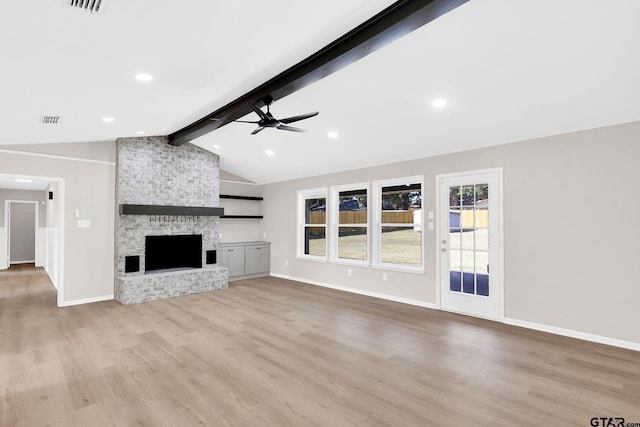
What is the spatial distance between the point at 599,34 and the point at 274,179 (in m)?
6.54

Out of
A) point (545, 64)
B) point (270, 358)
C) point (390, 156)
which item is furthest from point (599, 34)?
point (270, 358)

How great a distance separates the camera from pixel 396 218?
5840 mm

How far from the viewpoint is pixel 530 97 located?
334 centimetres

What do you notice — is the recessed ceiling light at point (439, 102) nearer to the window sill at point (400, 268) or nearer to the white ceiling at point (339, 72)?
the white ceiling at point (339, 72)

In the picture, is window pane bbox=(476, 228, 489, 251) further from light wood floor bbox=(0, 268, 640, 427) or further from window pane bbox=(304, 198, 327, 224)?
window pane bbox=(304, 198, 327, 224)

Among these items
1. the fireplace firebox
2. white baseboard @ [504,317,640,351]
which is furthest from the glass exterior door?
the fireplace firebox

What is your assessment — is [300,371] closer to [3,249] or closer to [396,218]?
[396,218]

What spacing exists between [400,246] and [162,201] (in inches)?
194

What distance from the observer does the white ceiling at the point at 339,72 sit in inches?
84.3

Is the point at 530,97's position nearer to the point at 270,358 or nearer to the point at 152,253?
the point at 270,358

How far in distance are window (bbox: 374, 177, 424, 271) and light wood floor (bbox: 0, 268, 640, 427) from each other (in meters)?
1.38

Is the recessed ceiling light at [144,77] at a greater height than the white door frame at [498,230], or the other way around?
Answer: the recessed ceiling light at [144,77]

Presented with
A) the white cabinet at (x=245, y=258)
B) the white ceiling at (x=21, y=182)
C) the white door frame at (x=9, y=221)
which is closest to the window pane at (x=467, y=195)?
the white cabinet at (x=245, y=258)

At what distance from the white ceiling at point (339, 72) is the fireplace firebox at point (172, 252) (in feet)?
7.79
